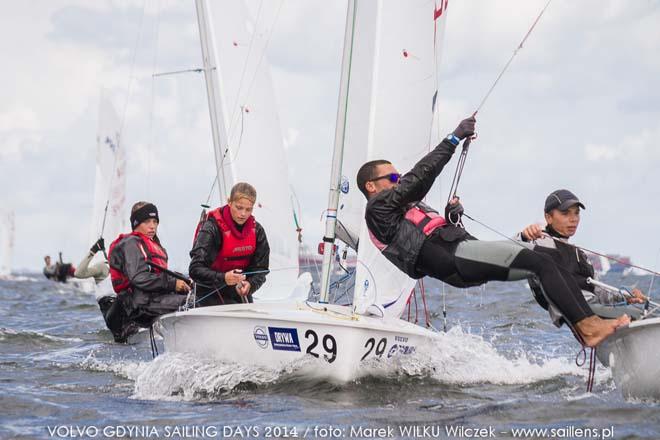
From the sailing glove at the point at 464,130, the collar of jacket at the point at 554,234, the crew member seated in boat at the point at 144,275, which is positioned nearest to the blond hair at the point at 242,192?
the crew member seated in boat at the point at 144,275

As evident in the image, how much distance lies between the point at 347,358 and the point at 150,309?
7.15 feet

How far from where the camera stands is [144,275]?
6.58 m

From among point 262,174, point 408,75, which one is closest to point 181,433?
point 408,75

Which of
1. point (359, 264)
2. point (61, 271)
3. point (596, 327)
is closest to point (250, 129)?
point (359, 264)

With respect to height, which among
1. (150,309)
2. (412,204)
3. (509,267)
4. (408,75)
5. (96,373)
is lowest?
(96,373)

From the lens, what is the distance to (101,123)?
17.0 m

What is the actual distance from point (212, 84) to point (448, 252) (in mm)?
5911

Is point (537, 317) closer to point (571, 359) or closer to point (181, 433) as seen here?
point (571, 359)

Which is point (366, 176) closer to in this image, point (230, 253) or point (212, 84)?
point (230, 253)

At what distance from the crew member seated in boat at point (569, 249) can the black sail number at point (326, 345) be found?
1.15 metres

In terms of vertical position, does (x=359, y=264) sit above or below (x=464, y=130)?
below

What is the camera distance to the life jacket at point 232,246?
6.34 m

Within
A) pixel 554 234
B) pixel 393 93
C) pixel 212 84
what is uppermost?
pixel 212 84

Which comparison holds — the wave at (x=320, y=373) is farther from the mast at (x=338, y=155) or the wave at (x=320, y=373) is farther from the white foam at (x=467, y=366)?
the mast at (x=338, y=155)
